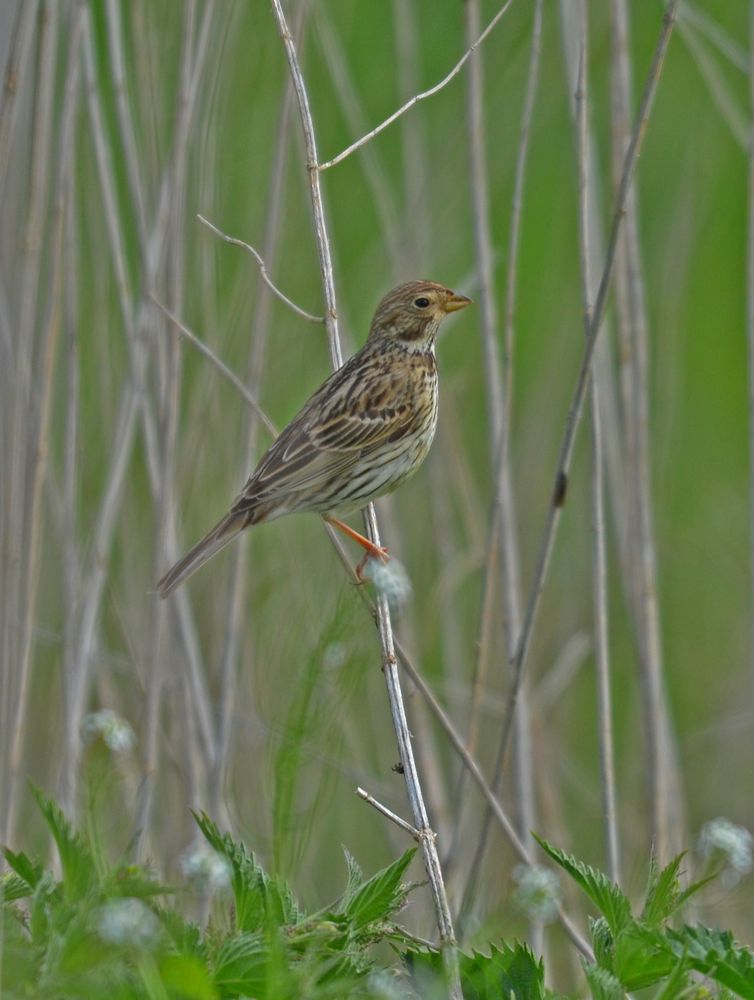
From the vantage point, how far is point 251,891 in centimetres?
171

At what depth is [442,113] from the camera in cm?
544

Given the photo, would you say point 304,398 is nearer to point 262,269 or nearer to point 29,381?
point 29,381

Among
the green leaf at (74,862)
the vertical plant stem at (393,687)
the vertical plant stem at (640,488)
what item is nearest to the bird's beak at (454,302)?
the vertical plant stem at (640,488)

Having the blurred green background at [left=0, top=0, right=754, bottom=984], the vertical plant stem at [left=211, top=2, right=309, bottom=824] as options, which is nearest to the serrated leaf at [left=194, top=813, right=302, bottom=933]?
the blurred green background at [left=0, top=0, right=754, bottom=984]

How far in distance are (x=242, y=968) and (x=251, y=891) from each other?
0.19 meters

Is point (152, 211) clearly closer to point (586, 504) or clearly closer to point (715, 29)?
point (715, 29)

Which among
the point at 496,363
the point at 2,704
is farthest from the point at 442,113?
the point at 2,704

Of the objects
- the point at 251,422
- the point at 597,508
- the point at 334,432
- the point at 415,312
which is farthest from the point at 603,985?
the point at 415,312

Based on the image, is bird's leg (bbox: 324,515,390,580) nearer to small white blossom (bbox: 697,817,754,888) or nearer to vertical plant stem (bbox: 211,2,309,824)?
vertical plant stem (bbox: 211,2,309,824)

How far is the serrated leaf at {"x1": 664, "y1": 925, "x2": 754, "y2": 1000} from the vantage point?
166 cm

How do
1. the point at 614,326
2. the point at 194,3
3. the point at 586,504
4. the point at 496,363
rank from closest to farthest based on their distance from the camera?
the point at 194,3, the point at 496,363, the point at 614,326, the point at 586,504

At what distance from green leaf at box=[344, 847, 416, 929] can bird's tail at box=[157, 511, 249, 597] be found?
152 cm

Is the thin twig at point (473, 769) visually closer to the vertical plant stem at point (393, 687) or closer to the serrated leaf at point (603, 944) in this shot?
the vertical plant stem at point (393, 687)

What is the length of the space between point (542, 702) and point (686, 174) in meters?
1.87
